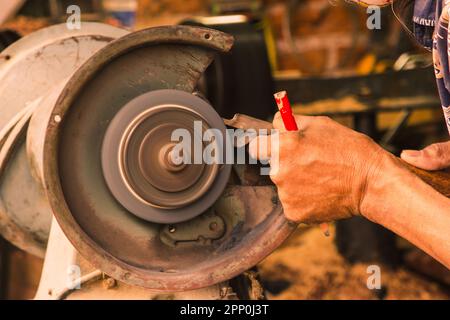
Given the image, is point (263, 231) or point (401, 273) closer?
point (263, 231)

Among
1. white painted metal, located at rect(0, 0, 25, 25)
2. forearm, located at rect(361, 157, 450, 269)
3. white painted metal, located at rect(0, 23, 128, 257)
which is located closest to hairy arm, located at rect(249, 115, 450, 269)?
forearm, located at rect(361, 157, 450, 269)

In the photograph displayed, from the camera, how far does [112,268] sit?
37.2 inches

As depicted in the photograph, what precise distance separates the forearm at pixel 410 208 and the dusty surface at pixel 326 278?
786 mm

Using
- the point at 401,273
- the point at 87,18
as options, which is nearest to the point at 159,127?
the point at 401,273

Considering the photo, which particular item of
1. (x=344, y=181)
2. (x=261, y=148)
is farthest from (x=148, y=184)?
(x=344, y=181)

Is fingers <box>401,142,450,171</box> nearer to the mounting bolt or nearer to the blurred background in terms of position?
the mounting bolt

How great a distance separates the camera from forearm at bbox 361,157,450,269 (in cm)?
95

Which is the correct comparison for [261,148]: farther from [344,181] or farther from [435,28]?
[435,28]

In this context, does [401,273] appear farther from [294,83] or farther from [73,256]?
[73,256]

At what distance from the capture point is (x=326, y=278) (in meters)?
1.86

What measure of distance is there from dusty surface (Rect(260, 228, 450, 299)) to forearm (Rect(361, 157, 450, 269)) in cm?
79

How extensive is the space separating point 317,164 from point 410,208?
5.5 inches

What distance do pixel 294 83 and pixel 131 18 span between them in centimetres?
93

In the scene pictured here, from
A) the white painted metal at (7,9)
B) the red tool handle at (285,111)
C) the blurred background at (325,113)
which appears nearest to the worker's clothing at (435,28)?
the red tool handle at (285,111)
